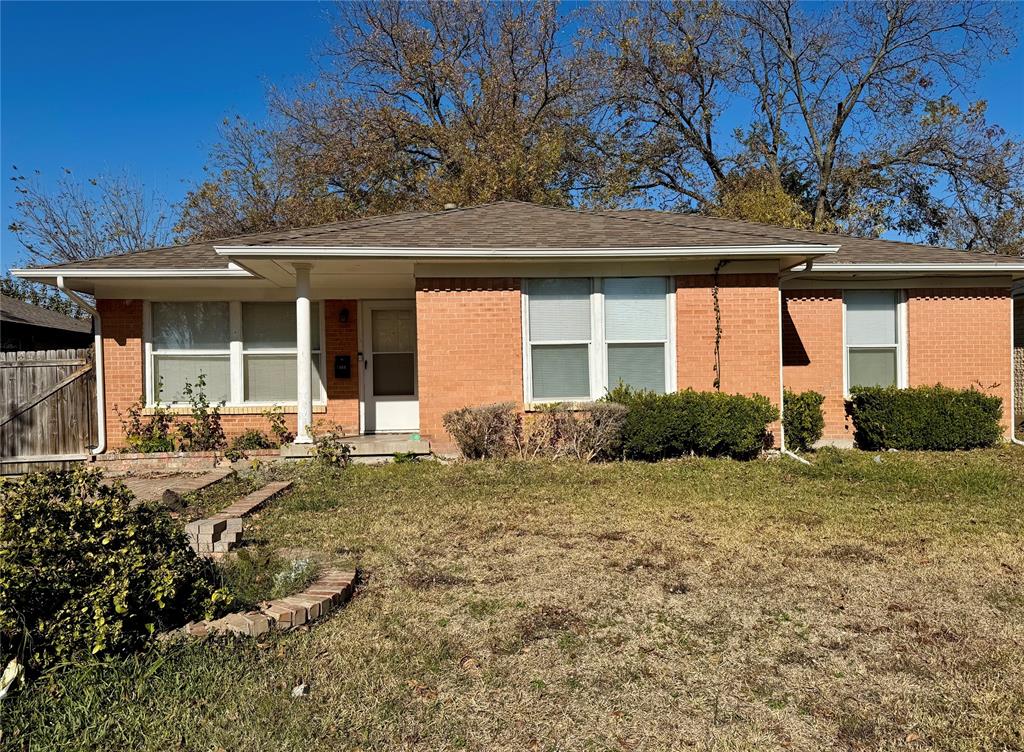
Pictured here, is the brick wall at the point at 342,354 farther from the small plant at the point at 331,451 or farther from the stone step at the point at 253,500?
the stone step at the point at 253,500

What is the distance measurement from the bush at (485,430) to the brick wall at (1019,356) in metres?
10.4

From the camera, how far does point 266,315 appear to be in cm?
1111

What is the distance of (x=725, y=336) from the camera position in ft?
31.8

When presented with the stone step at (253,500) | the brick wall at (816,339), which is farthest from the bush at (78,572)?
the brick wall at (816,339)

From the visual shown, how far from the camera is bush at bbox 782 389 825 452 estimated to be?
1010 cm

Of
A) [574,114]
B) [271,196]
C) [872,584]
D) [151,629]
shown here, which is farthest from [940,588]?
[271,196]

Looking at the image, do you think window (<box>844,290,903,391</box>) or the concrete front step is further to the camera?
window (<box>844,290,903,391</box>)

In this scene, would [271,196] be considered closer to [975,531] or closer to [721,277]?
[721,277]

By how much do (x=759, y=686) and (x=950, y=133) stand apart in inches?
1030

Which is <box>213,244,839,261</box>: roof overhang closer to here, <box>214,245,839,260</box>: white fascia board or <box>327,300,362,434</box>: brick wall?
<box>214,245,839,260</box>: white fascia board

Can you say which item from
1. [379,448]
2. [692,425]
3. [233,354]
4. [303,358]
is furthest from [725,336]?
[233,354]

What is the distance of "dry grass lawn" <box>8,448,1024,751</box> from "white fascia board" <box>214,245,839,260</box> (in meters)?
3.86

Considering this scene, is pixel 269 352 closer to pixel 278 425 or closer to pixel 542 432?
pixel 278 425

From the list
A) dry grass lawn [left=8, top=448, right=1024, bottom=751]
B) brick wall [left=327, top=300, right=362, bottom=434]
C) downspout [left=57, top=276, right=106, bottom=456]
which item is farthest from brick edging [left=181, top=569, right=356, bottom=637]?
downspout [left=57, top=276, right=106, bottom=456]
